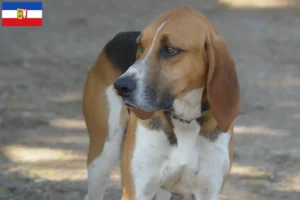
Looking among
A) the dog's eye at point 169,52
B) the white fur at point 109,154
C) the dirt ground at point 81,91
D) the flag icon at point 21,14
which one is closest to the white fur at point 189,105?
the dog's eye at point 169,52

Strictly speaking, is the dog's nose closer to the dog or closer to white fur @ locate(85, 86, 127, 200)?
the dog

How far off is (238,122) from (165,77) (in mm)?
3855

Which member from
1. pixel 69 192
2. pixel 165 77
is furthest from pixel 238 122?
pixel 165 77

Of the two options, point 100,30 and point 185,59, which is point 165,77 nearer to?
point 185,59

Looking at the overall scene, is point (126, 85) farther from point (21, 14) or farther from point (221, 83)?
point (21, 14)

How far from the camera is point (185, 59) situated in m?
4.01

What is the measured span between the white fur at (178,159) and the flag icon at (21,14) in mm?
4394

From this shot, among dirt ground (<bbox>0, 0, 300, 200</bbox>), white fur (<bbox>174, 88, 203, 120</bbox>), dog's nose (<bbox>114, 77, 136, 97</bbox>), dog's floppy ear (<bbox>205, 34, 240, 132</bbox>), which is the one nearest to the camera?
dog's nose (<bbox>114, 77, 136, 97</bbox>)

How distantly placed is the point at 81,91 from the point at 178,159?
430 centimetres

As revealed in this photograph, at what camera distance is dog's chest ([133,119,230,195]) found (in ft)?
14.3

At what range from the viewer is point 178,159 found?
438 centimetres

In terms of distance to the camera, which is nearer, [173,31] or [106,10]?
[173,31]

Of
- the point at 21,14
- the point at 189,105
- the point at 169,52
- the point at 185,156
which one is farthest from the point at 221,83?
the point at 21,14

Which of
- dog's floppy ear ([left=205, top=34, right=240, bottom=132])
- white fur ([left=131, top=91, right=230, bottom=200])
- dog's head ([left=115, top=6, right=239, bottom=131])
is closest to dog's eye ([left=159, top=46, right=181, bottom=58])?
dog's head ([left=115, top=6, right=239, bottom=131])
